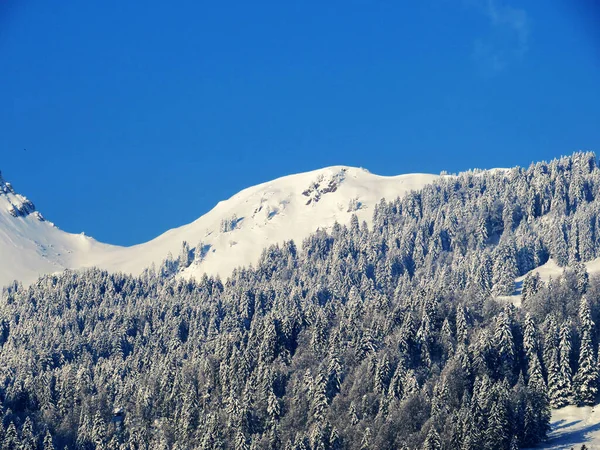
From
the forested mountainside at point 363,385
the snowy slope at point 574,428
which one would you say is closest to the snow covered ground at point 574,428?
the snowy slope at point 574,428

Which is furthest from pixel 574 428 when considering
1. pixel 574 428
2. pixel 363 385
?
pixel 363 385

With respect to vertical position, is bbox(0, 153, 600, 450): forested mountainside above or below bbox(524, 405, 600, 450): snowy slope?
above

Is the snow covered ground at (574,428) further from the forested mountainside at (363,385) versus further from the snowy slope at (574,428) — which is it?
the forested mountainside at (363,385)

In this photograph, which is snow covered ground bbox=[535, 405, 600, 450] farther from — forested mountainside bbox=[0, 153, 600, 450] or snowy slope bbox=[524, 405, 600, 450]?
forested mountainside bbox=[0, 153, 600, 450]

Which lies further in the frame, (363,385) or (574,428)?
(363,385)

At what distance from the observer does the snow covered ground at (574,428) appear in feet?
475

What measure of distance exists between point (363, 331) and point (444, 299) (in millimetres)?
16272

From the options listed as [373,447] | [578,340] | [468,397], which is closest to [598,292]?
[578,340]

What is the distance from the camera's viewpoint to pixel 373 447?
492ft

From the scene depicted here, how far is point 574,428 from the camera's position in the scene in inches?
5940

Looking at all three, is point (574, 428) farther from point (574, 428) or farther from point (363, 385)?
point (363, 385)

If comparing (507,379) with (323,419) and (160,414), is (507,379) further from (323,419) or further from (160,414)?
(160,414)

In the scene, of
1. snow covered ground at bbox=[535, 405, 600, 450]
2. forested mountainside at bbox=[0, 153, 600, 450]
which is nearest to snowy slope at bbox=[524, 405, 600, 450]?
snow covered ground at bbox=[535, 405, 600, 450]

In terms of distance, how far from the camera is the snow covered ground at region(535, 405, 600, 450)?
475ft
